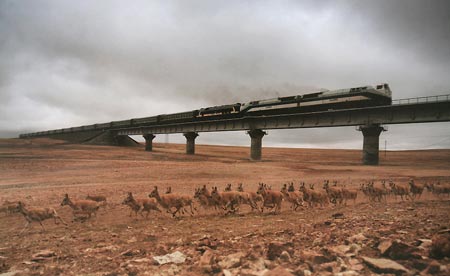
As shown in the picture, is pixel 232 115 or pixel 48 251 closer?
pixel 48 251

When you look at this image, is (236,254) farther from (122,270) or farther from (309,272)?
(122,270)

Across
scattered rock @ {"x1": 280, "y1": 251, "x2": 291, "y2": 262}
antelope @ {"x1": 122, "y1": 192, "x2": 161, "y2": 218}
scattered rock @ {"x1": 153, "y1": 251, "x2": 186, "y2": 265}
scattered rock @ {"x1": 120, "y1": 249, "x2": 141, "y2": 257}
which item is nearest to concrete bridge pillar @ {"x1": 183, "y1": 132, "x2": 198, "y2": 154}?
antelope @ {"x1": 122, "y1": 192, "x2": 161, "y2": 218}

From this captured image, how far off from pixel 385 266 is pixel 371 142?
109 ft

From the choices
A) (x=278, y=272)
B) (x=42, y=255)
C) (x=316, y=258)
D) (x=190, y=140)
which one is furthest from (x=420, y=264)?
(x=190, y=140)

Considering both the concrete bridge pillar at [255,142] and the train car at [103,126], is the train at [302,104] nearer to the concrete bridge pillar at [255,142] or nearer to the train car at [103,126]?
the concrete bridge pillar at [255,142]

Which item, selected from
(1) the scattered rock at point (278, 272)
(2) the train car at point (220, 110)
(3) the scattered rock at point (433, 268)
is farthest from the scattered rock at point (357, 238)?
(2) the train car at point (220, 110)

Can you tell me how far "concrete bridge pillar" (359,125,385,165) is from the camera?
33.1 meters

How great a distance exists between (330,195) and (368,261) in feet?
25.9

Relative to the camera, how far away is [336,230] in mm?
7082

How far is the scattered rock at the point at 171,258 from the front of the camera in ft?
18.4

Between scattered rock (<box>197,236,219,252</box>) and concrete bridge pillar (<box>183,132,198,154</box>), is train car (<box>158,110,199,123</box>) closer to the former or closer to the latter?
concrete bridge pillar (<box>183,132,198,154</box>)

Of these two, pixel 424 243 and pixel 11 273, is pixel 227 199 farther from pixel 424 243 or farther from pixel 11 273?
pixel 11 273

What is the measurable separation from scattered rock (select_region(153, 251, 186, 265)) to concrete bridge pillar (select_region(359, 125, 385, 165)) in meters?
33.1

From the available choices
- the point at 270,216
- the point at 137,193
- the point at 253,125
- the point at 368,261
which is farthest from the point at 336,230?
the point at 253,125
